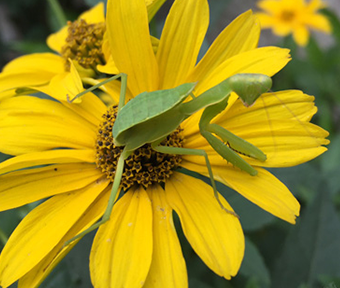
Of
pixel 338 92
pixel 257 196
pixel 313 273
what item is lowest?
pixel 338 92

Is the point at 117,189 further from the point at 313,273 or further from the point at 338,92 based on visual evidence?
the point at 338,92

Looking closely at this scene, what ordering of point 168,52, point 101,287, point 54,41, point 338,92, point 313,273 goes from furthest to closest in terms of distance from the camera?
point 338,92 < point 54,41 < point 313,273 < point 168,52 < point 101,287

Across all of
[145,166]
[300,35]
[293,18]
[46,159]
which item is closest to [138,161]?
[145,166]

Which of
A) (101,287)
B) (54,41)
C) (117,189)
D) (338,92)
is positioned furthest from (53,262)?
(338,92)

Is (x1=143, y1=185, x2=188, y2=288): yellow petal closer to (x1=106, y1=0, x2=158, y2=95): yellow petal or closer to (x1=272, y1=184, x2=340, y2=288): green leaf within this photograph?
(x1=106, y1=0, x2=158, y2=95): yellow petal

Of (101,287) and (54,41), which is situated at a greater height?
(54,41)

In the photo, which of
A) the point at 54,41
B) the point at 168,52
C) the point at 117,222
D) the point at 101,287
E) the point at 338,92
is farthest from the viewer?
the point at 338,92

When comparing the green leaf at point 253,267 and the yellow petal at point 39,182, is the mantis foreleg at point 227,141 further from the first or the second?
the green leaf at point 253,267

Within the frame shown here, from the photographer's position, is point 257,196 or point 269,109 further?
point 269,109

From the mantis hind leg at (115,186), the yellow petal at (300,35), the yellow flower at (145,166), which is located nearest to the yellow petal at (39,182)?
the yellow flower at (145,166)
